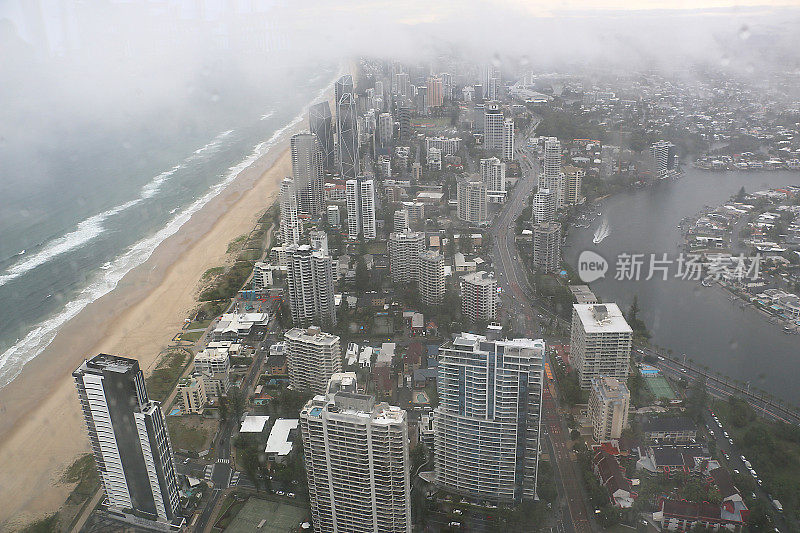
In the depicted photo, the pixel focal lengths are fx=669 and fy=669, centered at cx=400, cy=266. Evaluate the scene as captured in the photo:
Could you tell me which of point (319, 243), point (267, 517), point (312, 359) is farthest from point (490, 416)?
point (319, 243)

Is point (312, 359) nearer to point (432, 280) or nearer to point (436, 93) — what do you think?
point (432, 280)

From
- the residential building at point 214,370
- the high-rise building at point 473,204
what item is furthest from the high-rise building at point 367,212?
the residential building at point 214,370

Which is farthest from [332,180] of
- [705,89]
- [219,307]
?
[705,89]

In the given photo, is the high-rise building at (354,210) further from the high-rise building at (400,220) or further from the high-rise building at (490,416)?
the high-rise building at (490,416)

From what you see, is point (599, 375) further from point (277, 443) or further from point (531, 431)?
point (277, 443)

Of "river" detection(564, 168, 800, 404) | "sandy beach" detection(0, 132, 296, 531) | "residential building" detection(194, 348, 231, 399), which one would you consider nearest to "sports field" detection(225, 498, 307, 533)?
"sandy beach" detection(0, 132, 296, 531)

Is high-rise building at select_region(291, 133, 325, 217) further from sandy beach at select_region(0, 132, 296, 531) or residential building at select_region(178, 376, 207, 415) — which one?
residential building at select_region(178, 376, 207, 415)
